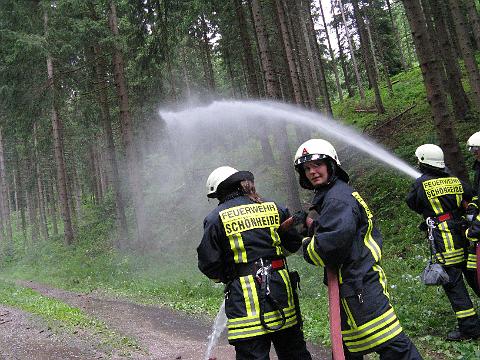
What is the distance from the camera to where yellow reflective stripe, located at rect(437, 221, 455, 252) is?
535 cm

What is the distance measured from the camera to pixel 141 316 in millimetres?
9180

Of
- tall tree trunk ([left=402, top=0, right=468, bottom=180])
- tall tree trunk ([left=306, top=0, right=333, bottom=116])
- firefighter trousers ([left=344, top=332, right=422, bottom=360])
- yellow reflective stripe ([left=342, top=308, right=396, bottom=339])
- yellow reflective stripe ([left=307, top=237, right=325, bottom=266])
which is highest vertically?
tall tree trunk ([left=306, top=0, right=333, bottom=116])

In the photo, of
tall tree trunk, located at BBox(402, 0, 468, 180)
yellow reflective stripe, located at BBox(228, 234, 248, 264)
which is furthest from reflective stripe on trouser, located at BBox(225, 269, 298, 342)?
tall tree trunk, located at BBox(402, 0, 468, 180)

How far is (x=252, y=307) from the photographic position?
140 inches

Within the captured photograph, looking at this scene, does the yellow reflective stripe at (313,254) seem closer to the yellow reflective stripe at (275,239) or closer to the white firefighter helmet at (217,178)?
the yellow reflective stripe at (275,239)

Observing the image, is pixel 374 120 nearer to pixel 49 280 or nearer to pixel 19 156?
pixel 49 280

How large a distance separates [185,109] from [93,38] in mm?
11341

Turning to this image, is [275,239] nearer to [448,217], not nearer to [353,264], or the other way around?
[353,264]

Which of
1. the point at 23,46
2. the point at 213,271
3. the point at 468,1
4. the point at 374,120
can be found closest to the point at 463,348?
the point at 213,271

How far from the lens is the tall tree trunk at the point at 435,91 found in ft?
26.1

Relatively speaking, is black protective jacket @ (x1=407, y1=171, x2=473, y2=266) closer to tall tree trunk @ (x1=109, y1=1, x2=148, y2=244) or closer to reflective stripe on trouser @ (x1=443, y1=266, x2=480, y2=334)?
reflective stripe on trouser @ (x1=443, y1=266, x2=480, y2=334)

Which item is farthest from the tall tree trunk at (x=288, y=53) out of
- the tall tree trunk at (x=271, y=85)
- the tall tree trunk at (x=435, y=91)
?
the tall tree trunk at (x=435, y=91)

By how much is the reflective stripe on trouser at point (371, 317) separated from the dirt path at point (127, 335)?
9.14 ft

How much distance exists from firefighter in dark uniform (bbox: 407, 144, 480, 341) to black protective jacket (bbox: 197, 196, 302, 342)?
8.55ft
